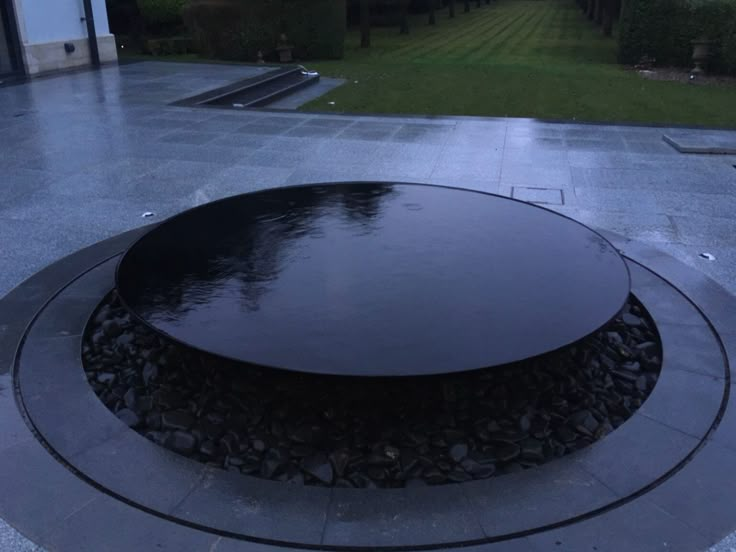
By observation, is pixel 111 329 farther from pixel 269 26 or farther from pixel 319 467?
pixel 269 26

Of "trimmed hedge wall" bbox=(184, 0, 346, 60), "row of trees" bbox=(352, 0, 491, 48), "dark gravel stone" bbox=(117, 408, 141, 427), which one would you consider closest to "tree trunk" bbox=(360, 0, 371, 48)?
"row of trees" bbox=(352, 0, 491, 48)

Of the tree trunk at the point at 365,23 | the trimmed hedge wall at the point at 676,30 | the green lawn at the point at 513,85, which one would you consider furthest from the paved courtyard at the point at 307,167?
the tree trunk at the point at 365,23

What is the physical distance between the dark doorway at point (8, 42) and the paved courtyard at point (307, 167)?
4.41 m

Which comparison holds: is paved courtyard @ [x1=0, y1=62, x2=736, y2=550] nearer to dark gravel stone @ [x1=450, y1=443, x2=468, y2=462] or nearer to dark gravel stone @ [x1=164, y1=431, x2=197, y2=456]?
dark gravel stone @ [x1=164, y1=431, x2=197, y2=456]

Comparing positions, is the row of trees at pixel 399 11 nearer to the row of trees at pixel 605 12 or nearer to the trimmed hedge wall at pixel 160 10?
the trimmed hedge wall at pixel 160 10

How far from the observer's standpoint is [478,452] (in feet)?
12.0

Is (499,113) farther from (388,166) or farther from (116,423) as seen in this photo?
(116,423)

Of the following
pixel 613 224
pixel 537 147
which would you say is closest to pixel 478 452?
pixel 613 224

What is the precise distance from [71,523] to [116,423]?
77 cm

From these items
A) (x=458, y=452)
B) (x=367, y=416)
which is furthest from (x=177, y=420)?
(x=458, y=452)

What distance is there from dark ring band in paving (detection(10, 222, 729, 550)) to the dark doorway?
52.2 feet

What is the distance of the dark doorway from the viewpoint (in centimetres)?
1705

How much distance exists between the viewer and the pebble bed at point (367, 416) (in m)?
3.56

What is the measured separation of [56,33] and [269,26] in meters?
6.80
